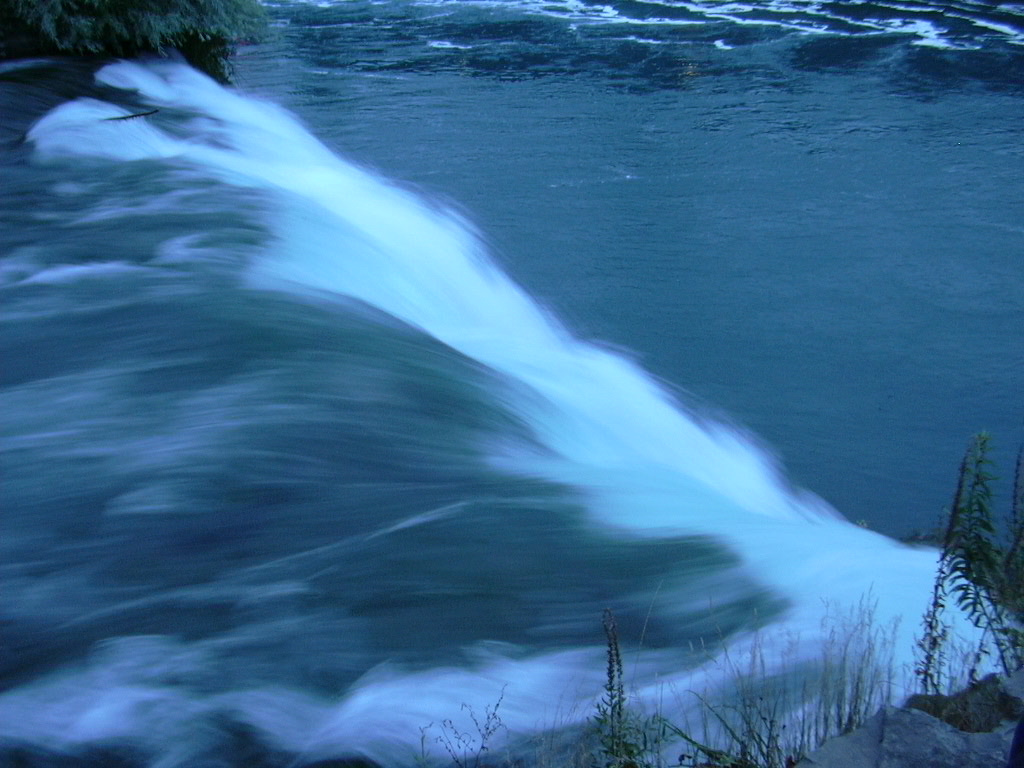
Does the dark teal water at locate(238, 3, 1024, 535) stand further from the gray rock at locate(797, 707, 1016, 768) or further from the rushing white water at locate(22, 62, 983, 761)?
the gray rock at locate(797, 707, 1016, 768)

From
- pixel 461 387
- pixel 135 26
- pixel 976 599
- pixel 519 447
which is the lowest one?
pixel 519 447

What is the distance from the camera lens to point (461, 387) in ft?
16.1

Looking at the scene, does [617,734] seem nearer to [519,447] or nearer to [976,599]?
[976,599]

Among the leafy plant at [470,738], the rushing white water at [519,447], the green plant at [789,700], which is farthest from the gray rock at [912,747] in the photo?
the leafy plant at [470,738]

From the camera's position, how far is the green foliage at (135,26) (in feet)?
32.0

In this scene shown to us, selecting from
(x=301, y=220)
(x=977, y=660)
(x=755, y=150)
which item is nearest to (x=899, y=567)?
(x=977, y=660)

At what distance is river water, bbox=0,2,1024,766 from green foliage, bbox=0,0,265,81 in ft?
1.45

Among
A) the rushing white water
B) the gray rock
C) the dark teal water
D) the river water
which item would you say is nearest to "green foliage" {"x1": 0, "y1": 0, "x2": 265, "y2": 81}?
the river water

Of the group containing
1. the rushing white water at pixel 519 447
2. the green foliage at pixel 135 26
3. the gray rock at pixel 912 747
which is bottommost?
the rushing white water at pixel 519 447

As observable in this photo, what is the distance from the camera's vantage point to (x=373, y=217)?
821cm

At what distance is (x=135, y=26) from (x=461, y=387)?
7399mm

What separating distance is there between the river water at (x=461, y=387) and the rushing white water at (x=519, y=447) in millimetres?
22

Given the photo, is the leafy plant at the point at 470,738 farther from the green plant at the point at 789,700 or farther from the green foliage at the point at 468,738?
the green plant at the point at 789,700

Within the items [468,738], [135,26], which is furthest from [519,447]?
[135,26]
